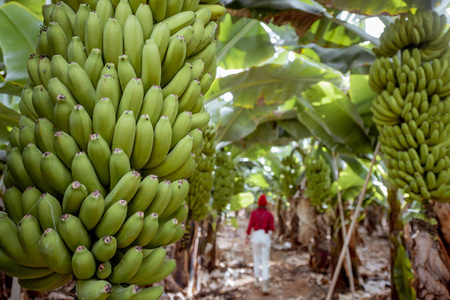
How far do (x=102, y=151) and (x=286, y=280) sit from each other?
18.3ft

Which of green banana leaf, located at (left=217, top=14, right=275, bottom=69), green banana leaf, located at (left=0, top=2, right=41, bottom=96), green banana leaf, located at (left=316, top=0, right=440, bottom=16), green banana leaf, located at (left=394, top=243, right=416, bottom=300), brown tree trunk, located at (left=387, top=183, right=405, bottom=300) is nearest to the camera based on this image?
green banana leaf, located at (left=0, top=2, right=41, bottom=96)

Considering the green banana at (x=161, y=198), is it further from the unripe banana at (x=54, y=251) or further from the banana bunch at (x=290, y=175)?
the banana bunch at (x=290, y=175)

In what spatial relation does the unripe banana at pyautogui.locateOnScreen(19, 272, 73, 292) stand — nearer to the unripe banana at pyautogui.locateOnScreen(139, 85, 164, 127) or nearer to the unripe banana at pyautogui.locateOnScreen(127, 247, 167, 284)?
the unripe banana at pyautogui.locateOnScreen(127, 247, 167, 284)

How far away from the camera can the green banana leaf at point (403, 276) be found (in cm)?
338

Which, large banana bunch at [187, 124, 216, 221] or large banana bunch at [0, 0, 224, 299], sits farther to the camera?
large banana bunch at [187, 124, 216, 221]

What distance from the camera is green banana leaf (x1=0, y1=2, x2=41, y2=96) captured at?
1.52 m

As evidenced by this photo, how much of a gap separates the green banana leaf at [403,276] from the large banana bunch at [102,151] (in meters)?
3.44

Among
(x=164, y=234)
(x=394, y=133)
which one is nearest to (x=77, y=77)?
(x=164, y=234)

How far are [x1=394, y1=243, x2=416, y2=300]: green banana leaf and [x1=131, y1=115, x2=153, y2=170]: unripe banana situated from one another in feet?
11.9

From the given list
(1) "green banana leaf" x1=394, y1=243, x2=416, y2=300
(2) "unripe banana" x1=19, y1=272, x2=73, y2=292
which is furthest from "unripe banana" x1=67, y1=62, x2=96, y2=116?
(1) "green banana leaf" x1=394, y1=243, x2=416, y2=300

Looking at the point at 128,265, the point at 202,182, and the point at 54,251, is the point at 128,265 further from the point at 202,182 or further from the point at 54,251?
the point at 202,182

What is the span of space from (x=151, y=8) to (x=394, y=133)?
2071 millimetres

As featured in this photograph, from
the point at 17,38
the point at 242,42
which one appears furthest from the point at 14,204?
the point at 242,42

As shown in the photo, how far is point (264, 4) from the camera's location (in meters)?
2.51
